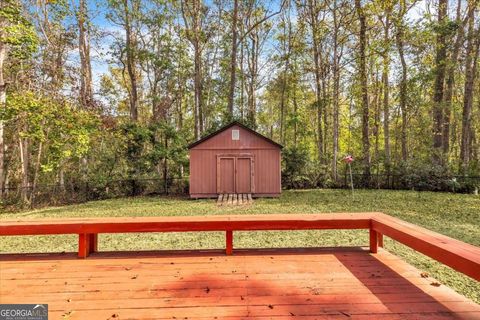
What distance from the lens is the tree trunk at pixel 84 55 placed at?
13.6 meters

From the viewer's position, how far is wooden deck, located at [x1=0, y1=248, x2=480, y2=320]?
1.97 m

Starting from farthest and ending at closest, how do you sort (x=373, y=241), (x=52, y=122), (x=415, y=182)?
(x=415, y=182), (x=52, y=122), (x=373, y=241)

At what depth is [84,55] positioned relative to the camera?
50.8 ft

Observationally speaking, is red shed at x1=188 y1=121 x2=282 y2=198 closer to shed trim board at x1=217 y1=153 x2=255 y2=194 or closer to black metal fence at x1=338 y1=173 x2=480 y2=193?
shed trim board at x1=217 y1=153 x2=255 y2=194

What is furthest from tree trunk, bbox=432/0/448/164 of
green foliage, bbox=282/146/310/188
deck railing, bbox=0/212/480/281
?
deck railing, bbox=0/212/480/281

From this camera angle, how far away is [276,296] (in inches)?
86.2

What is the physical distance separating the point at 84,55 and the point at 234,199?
469 inches

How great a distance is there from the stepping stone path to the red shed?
30cm

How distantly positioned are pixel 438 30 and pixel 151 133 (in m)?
14.8

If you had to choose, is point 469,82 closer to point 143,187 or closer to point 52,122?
point 143,187

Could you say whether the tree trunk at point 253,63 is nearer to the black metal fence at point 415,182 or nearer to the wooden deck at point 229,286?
the black metal fence at point 415,182

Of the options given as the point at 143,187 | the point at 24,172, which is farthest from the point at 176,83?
the point at 24,172

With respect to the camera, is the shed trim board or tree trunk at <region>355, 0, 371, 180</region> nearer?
the shed trim board

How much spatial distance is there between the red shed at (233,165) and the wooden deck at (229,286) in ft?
31.4
